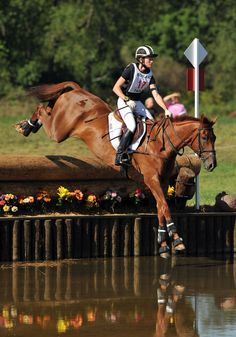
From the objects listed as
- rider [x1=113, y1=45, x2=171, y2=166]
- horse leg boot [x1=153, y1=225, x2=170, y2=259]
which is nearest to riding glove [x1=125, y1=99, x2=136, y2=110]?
rider [x1=113, y1=45, x2=171, y2=166]

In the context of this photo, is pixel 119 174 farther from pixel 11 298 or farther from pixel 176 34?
pixel 176 34

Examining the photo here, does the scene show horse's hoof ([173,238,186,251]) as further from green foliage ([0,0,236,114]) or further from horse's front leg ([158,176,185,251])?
green foliage ([0,0,236,114])

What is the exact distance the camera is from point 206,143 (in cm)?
1468

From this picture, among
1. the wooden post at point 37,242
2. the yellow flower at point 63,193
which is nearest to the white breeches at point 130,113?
the yellow flower at point 63,193

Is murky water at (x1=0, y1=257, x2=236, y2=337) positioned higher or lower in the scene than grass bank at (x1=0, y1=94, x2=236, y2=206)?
lower

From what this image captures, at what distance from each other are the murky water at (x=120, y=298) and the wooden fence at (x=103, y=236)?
24cm

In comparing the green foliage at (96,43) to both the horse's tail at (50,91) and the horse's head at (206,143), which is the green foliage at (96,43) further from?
the horse's head at (206,143)

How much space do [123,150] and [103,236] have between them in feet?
3.96

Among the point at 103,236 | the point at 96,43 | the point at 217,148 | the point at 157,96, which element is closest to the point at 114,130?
the point at 157,96

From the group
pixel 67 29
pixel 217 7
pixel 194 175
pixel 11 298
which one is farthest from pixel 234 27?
pixel 11 298

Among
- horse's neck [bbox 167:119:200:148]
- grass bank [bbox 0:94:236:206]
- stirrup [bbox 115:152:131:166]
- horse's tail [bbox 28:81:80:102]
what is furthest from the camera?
grass bank [bbox 0:94:236:206]

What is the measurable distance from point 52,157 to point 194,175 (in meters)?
2.10

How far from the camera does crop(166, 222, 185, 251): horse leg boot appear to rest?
14.5 metres

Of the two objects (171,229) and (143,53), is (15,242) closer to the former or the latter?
(171,229)
